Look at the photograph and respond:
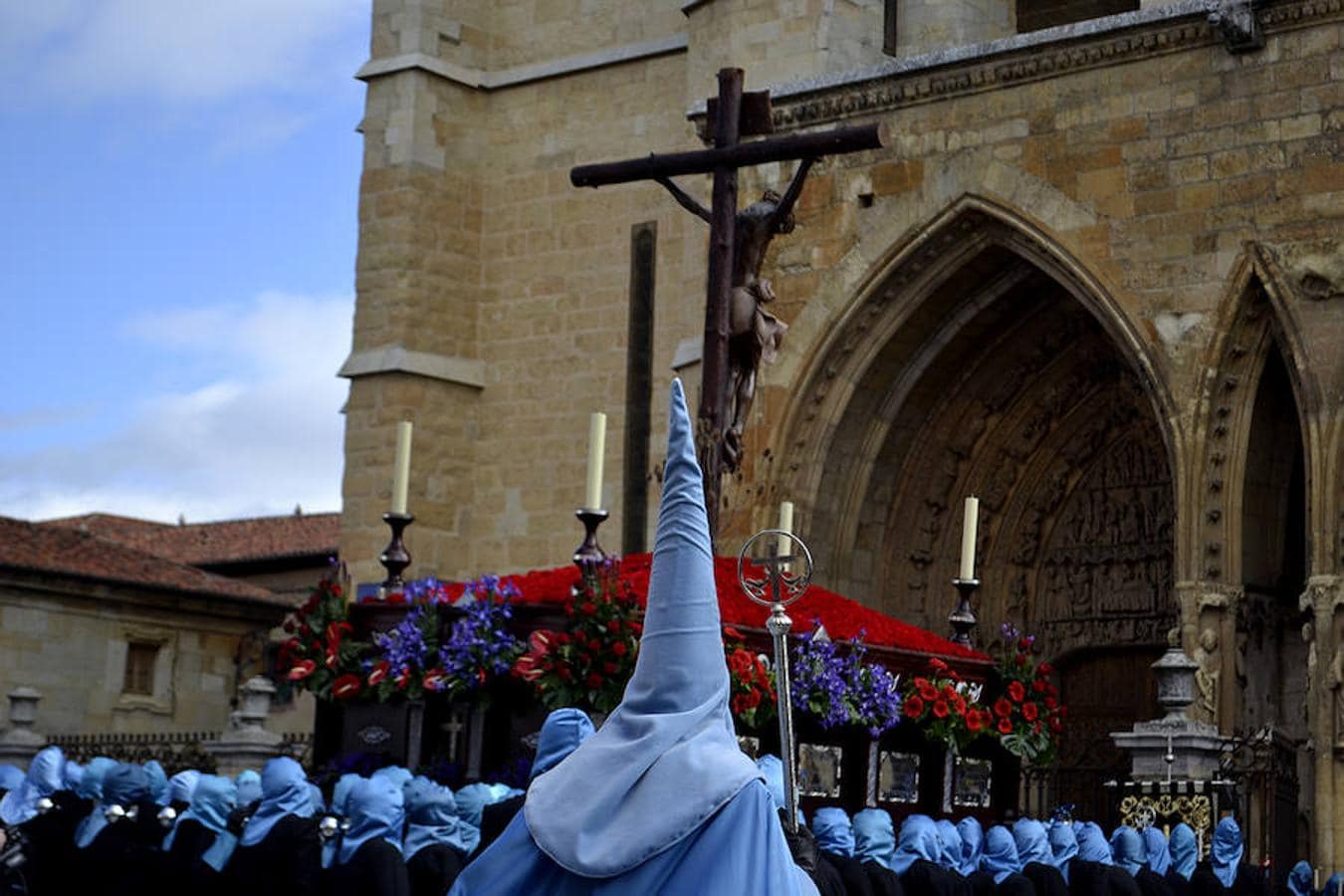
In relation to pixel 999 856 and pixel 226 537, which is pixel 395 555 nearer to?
pixel 999 856

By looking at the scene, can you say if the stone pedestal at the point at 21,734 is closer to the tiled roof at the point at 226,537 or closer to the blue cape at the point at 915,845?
the tiled roof at the point at 226,537

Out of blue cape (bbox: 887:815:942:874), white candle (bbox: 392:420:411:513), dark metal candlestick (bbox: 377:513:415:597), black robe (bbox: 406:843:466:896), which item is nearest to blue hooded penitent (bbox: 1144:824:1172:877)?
blue cape (bbox: 887:815:942:874)

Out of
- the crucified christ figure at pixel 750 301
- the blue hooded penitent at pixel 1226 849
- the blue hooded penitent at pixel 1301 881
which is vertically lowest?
the blue hooded penitent at pixel 1301 881

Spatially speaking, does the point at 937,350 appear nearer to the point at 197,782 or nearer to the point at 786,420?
the point at 786,420

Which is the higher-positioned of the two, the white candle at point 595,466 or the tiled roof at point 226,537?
the tiled roof at point 226,537

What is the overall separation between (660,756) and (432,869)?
4.47m

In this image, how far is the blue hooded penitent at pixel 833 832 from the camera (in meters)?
8.25

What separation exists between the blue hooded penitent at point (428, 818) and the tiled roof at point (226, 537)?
1085 inches

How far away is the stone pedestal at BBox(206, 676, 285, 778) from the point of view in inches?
794

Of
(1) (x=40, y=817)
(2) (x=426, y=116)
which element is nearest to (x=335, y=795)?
(1) (x=40, y=817)

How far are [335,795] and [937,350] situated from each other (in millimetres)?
10657

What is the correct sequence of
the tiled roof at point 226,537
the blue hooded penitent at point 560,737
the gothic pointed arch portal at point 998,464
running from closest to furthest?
the blue hooded penitent at point 560,737
the gothic pointed arch portal at point 998,464
the tiled roof at point 226,537

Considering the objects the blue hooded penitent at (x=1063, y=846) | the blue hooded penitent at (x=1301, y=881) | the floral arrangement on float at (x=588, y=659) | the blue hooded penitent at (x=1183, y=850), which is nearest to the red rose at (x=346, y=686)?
A: the floral arrangement on float at (x=588, y=659)

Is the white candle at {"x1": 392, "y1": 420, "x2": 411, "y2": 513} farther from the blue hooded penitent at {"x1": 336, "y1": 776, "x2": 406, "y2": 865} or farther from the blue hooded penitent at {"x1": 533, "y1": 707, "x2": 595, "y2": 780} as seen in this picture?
the blue hooded penitent at {"x1": 533, "y1": 707, "x2": 595, "y2": 780}
